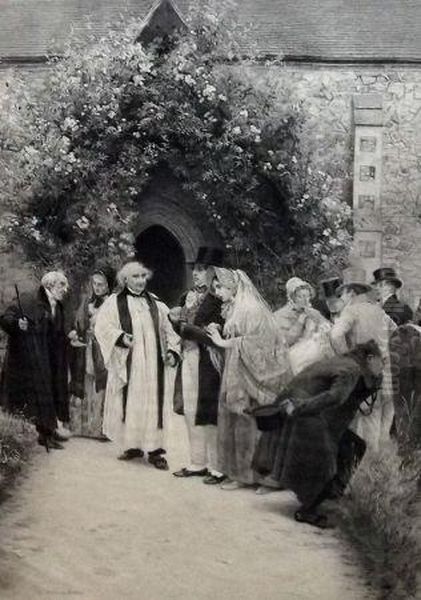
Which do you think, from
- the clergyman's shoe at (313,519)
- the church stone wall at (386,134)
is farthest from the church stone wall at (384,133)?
the clergyman's shoe at (313,519)

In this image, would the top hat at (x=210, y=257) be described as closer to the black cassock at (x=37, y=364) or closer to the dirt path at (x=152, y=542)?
the black cassock at (x=37, y=364)

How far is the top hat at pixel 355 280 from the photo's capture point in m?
4.02

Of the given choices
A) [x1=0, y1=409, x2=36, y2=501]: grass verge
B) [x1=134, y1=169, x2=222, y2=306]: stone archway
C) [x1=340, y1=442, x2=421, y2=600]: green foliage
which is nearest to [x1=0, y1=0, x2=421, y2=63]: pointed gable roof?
[x1=134, y1=169, x2=222, y2=306]: stone archway

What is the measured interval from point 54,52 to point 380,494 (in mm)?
2446

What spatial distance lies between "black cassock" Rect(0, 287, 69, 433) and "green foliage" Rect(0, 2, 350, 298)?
239mm

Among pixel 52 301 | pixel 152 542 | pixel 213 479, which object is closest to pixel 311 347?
pixel 213 479

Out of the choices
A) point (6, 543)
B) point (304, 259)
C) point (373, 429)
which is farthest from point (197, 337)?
point (6, 543)

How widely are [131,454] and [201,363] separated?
1.73ft

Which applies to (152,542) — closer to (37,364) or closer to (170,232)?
(37,364)

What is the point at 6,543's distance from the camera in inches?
140

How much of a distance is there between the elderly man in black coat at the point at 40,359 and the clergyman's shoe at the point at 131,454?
0.93ft

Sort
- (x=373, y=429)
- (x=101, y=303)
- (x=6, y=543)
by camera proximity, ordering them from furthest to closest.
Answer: (x=101, y=303) → (x=373, y=429) → (x=6, y=543)

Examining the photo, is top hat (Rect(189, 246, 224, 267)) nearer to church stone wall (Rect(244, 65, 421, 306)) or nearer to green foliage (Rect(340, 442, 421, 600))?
church stone wall (Rect(244, 65, 421, 306))

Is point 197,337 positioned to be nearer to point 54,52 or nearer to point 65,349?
point 65,349
